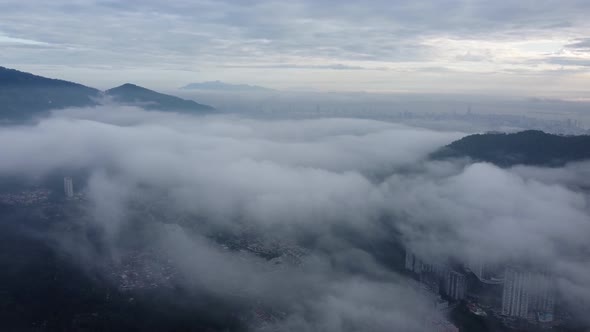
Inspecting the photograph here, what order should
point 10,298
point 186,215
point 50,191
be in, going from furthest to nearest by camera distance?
point 50,191
point 186,215
point 10,298

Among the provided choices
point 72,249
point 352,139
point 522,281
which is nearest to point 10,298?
point 72,249

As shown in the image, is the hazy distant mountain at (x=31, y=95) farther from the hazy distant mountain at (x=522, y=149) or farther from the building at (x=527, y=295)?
the building at (x=527, y=295)

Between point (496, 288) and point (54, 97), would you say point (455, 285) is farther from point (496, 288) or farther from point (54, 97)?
point (54, 97)

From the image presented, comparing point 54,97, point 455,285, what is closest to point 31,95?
point 54,97

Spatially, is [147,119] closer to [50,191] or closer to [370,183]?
[50,191]

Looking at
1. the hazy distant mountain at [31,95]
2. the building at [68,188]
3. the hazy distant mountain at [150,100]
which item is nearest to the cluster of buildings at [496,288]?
the building at [68,188]

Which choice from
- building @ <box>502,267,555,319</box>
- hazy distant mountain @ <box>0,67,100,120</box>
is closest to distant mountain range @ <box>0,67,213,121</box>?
hazy distant mountain @ <box>0,67,100,120</box>

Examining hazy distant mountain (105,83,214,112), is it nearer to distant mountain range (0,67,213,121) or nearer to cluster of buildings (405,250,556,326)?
distant mountain range (0,67,213,121)
